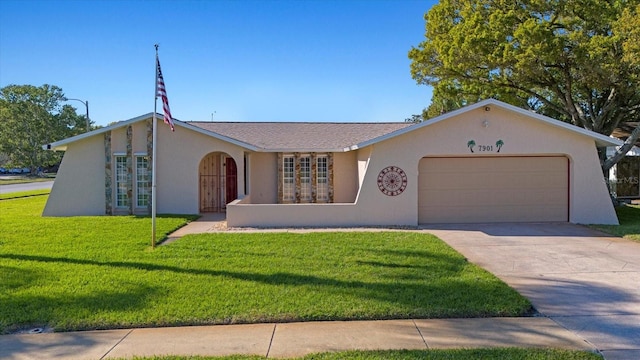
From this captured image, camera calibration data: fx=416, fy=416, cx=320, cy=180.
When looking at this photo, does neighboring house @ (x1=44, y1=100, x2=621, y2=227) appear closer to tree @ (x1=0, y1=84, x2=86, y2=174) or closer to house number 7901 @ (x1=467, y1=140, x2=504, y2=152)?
house number 7901 @ (x1=467, y1=140, x2=504, y2=152)

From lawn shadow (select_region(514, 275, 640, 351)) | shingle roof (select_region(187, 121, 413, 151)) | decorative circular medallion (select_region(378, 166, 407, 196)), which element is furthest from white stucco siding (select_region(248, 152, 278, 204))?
lawn shadow (select_region(514, 275, 640, 351))

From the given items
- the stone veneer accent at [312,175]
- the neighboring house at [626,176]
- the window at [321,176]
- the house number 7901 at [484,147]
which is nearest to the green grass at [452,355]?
the house number 7901 at [484,147]

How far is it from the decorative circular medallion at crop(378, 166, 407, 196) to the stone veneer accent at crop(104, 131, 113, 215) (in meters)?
9.84

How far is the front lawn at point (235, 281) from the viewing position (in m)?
5.62

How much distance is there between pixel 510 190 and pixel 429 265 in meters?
7.24

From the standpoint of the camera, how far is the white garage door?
1364 cm

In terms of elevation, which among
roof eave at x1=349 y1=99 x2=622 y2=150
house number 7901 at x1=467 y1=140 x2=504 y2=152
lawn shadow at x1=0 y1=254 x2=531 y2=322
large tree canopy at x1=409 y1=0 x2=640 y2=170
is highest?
large tree canopy at x1=409 y1=0 x2=640 y2=170

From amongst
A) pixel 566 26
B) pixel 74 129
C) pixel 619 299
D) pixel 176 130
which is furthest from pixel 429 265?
pixel 74 129

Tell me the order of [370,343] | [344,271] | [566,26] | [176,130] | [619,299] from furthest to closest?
[566,26] < [176,130] < [344,271] < [619,299] < [370,343]

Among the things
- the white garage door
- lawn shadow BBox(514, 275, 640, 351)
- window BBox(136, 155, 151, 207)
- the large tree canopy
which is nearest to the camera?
lawn shadow BBox(514, 275, 640, 351)

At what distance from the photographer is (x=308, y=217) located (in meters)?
12.9

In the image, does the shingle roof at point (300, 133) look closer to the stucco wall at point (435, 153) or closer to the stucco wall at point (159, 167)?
the stucco wall at point (159, 167)

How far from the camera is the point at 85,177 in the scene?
15.3 meters

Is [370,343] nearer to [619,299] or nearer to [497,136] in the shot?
[619,299]
